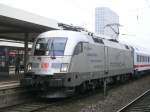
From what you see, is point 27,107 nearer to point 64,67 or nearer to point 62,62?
point 64,67

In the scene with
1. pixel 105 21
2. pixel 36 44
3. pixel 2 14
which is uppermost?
pixel 105 21

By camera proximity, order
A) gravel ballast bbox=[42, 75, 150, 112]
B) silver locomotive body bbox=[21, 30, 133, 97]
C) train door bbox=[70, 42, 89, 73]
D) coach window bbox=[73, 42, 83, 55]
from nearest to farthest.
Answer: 1. gravel ballast bbox=[42, 75, 150, 112]
2. silver locomotive body bbox=[21, 30, 133, 97]
3. train door bbox=[70, 42, 89, 73]
4. coach window bbox=[73, 42, 83, 55]

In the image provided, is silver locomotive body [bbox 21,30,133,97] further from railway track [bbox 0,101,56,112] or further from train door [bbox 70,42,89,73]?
railway track [bbox 0,101,56,112]

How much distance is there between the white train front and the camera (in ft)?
44.8

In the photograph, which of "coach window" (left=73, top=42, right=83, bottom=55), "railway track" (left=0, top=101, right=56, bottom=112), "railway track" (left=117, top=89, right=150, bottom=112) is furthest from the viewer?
"coach window" (left=73, top=42, right=83, bottom=55)

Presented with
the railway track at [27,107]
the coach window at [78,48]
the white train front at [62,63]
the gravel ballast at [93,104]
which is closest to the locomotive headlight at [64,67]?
the white train front at [62,63]

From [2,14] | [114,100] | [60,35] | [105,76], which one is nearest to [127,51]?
[105,76]

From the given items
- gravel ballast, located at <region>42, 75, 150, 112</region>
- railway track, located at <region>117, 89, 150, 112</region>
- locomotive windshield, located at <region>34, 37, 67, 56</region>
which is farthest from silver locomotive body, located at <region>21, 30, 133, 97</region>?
railway track, located at <region>117, 89, 150, 112</region>

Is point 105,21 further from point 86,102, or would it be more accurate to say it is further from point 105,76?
point 86,102

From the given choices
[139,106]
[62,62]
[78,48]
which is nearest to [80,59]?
[78,48]

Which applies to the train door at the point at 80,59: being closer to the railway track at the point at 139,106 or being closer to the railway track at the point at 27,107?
the railway track at the point at 27,107

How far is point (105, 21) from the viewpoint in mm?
37969

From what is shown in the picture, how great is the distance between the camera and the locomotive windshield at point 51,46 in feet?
46.7

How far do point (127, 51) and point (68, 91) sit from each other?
1229 centimetres
